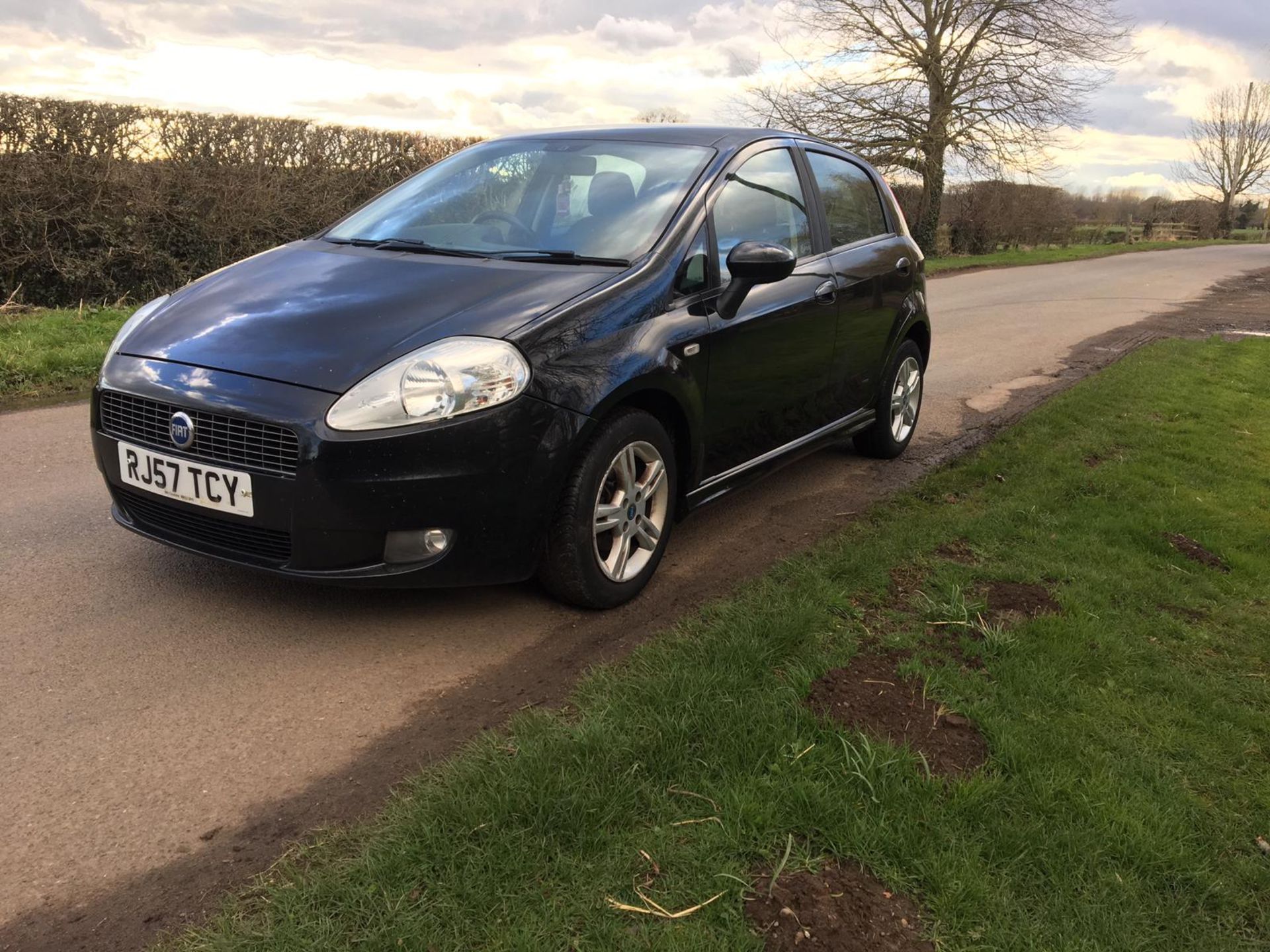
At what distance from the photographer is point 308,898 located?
212 centimetres

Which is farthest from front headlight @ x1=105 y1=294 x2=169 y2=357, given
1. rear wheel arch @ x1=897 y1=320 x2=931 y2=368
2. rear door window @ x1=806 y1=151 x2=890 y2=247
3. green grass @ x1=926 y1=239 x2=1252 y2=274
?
green grass @ x1=926 y1=239 x2=1252 y2=274

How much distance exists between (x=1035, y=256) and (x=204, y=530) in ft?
91.8

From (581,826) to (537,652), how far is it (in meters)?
1.10

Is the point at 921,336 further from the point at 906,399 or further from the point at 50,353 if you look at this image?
the point at 50,353

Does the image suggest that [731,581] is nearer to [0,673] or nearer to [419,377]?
[419,377]

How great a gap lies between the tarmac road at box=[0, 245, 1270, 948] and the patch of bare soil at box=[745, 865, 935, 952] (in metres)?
1.04

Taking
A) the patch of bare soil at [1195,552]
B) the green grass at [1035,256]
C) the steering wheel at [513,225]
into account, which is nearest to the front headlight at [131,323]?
the steering wheel at [513,225]

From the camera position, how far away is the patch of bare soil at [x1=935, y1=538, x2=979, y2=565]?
4160mm

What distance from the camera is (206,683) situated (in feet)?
10.1

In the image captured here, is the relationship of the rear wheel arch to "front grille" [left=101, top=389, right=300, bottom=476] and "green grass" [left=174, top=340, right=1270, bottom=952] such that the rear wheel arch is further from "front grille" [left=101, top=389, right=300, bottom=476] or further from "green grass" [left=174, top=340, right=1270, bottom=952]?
"front grille" [left=101, top=389, right=300, bottom=476]

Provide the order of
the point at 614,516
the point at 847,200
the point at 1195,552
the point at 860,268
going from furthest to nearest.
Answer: the point at 847,200
the point at 860,268
the point at 1195,552
the point at 614,516

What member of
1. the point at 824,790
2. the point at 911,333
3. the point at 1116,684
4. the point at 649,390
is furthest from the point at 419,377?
the point at 911,333

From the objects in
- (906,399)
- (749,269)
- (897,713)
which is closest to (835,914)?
(897,713)

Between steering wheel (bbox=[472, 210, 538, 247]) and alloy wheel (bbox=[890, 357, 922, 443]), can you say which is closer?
steering wheel (bbox=[472, 210, 538, 247])
